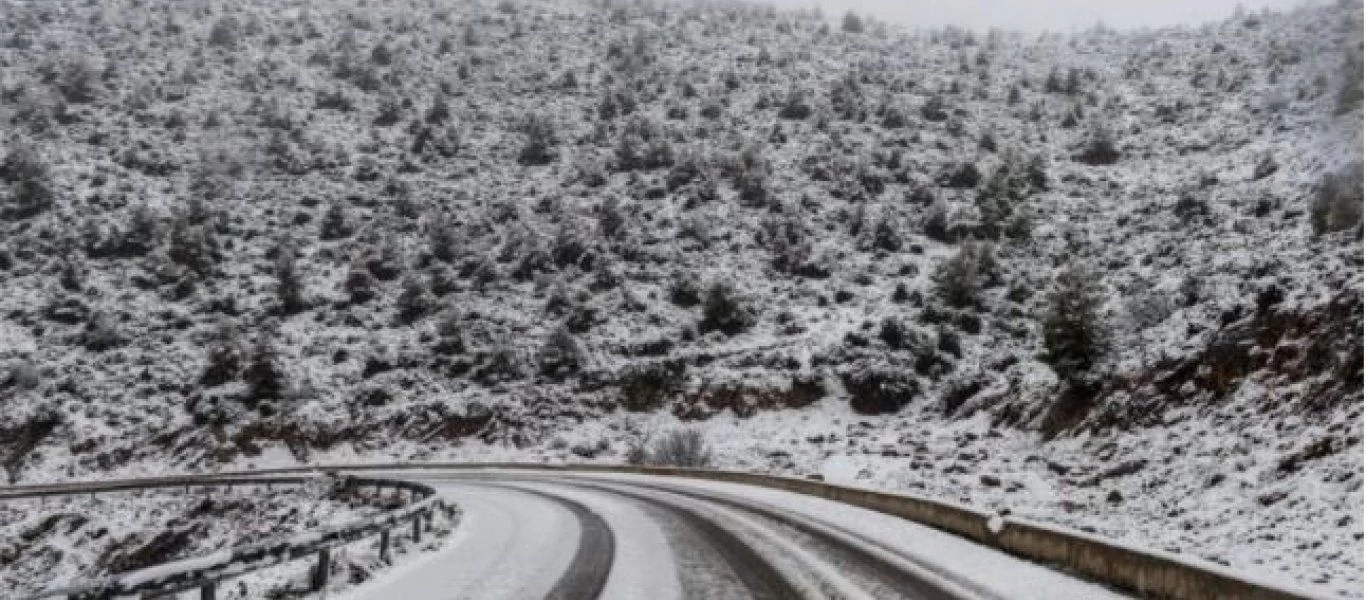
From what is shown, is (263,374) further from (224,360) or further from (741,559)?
(741,559)

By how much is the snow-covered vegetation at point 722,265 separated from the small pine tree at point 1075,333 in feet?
0.34

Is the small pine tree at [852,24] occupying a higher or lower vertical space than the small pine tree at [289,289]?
higher

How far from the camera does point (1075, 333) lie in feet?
107

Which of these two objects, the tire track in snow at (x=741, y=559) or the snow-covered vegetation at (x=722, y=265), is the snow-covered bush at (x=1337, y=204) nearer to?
the snow-covered vegetation at (x=722, y=265)

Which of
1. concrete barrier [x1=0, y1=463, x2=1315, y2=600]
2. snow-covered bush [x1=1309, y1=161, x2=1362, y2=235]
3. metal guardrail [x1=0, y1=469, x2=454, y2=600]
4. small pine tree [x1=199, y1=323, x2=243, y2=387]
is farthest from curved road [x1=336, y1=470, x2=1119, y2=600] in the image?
small pine tree [x1=199, y1=323, x2=243, y2=387]

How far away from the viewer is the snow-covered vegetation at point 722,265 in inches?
1106

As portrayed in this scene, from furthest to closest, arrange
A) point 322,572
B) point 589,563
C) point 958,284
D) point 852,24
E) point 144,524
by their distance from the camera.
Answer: point 852,24 < point 958,284 < point 144,524 < point 589,563 < point 322,572

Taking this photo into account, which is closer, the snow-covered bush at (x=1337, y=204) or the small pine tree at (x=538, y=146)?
the snow-covered bush at (x=1337, y=204)

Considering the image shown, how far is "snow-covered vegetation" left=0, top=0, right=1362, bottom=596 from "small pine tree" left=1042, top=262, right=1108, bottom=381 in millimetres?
102

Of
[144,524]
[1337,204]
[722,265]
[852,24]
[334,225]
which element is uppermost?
[852,24]

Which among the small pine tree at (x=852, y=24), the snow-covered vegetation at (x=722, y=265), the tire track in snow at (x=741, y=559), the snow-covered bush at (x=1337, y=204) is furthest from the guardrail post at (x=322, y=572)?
the small pine tree at (x=852, y=24)

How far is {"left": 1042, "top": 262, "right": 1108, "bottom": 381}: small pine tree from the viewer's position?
3238 centimetres

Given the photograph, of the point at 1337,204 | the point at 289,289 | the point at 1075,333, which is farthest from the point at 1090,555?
the point at 289,289

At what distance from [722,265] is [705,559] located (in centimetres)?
4427
